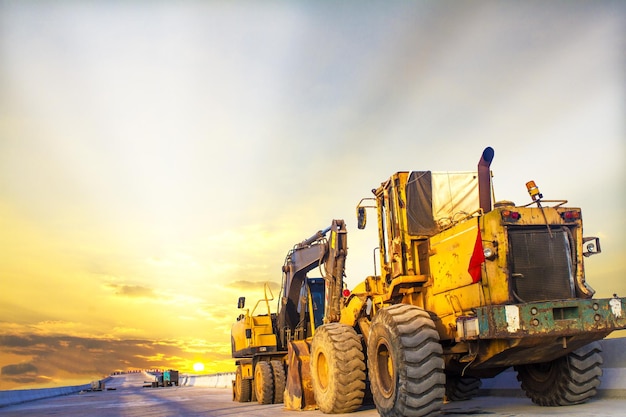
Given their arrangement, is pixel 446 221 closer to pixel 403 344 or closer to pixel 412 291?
pixel 412 291

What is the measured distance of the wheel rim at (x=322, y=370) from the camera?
41.9 ft

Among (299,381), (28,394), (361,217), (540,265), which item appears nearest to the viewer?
(540,265)

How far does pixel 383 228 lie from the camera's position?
12.1 metres

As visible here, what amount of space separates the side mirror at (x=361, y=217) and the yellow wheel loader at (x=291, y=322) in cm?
305

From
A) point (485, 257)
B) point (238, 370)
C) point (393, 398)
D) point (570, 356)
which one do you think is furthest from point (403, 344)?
point (238, 370)

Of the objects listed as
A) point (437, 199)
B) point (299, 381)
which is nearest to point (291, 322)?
point (299, 381)

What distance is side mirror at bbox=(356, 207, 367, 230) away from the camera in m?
12.6

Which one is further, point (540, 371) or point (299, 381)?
point (299, 381)

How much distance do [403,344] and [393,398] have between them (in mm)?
922

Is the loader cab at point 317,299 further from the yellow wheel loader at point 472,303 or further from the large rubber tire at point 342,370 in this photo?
the yellow wheel loader at point 472,303

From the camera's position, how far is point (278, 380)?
1950 centimetres

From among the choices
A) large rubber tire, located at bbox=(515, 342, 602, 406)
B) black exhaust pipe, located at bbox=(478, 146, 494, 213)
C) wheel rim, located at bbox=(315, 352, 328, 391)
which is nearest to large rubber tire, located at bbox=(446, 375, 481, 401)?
large rubber tire, located at bbox=(515, 342, 602, 406)

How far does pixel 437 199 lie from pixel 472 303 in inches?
102

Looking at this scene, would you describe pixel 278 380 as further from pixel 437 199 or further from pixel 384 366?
pixel 437 199
